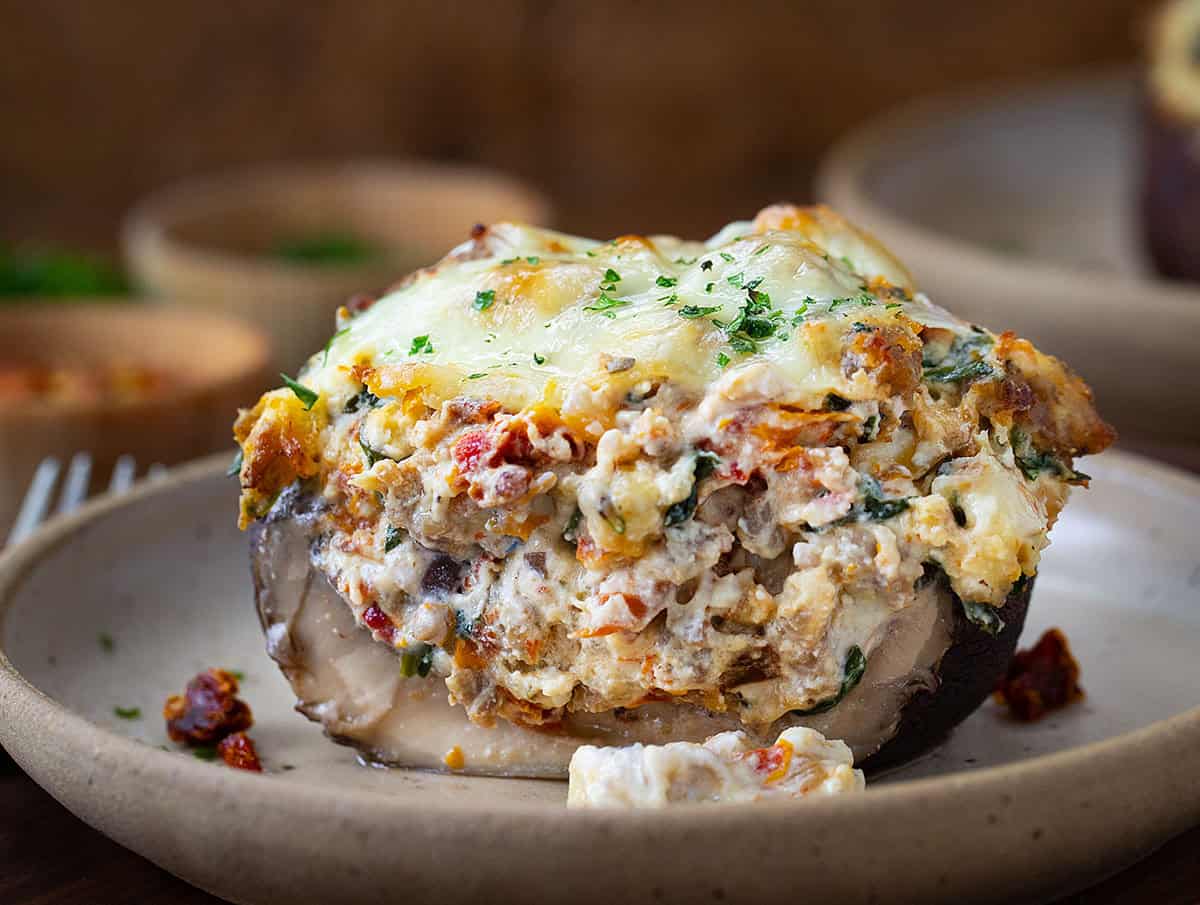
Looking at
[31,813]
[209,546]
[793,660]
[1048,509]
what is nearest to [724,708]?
[793,660]

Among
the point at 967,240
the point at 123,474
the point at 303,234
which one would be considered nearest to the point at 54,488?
the point at 123,474

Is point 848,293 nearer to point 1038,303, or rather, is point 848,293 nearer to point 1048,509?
point 1048,509

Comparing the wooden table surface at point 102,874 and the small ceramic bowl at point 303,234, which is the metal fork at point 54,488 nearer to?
the wooden table surface at point 102,874

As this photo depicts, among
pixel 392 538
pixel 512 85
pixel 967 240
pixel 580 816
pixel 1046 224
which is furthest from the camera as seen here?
pixel 512 85

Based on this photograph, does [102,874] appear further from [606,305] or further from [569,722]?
[606,305]

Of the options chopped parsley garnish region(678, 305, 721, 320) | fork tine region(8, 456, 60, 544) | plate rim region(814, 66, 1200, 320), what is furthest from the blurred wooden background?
chopped parsley garnish region(678, 305, 721, 320)

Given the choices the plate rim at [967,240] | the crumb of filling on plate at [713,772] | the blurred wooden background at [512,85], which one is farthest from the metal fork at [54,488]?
the blurred wooden background at [512,85]
